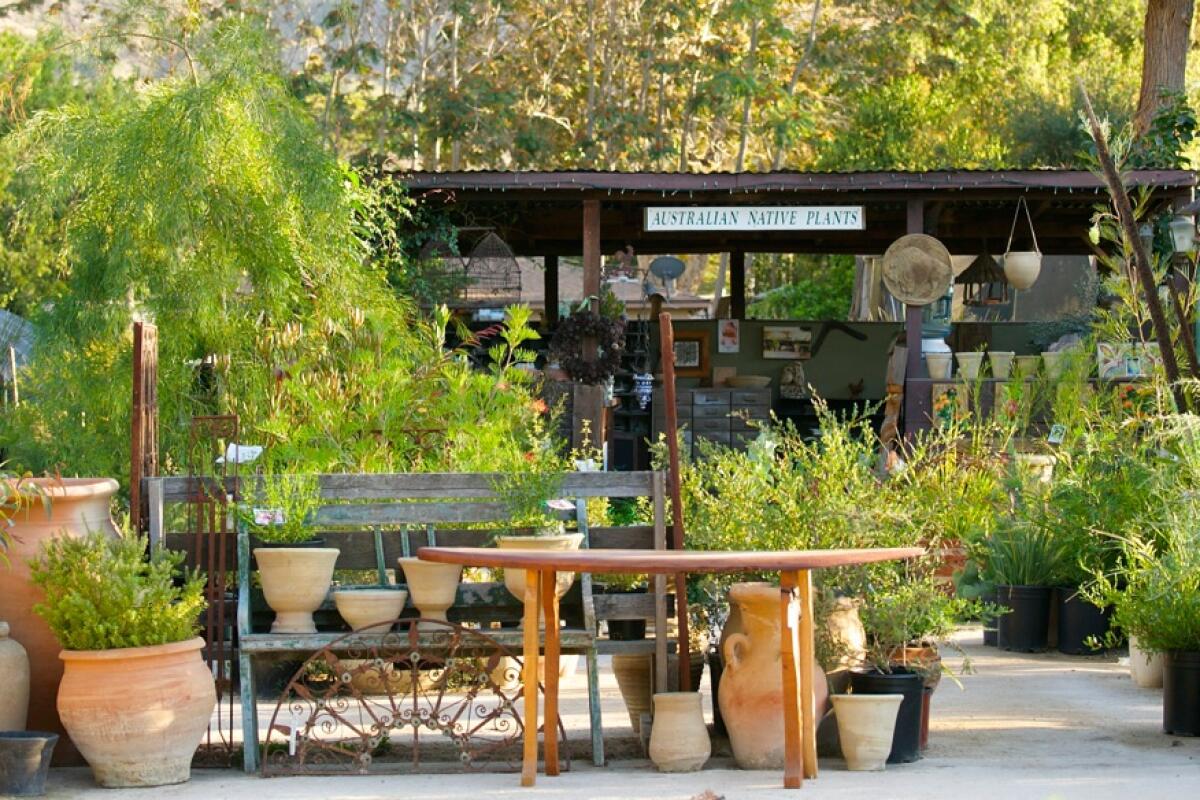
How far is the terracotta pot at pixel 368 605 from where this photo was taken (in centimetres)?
572

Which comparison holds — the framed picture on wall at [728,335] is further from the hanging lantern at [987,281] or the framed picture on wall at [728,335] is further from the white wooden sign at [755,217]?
the white wooden sign at [755,217]

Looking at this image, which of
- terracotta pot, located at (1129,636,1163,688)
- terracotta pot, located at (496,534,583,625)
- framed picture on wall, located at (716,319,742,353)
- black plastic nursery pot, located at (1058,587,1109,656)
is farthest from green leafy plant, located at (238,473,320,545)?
framed picture on wall, located at (716,319,742,353)

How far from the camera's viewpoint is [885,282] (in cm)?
1279

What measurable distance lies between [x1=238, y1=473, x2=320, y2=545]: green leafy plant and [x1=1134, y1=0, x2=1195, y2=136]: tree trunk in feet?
43.7

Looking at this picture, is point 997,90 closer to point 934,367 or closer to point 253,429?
point 934,367

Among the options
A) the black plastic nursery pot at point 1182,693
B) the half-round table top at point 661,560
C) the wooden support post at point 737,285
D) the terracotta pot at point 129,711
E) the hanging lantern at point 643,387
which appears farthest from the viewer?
the wooden support post at point 737,285

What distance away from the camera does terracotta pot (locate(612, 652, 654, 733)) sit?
19.9 feet

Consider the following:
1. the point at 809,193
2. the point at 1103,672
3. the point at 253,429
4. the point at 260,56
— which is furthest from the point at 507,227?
the point at 1103,672

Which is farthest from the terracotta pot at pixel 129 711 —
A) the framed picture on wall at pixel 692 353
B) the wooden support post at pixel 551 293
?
the framed picture on wall at pixel 692 353

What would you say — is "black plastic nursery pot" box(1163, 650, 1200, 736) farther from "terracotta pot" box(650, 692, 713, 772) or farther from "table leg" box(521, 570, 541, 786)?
"table leg" box(521, 570, 541, 786)

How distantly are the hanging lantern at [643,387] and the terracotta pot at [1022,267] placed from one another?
2963 mm

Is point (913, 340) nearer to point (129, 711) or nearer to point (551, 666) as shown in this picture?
point (551, 666)

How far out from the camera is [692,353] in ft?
51.7

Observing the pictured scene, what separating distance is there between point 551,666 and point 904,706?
1221 mm
